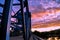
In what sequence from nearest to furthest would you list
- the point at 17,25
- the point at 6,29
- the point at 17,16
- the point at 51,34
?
the point at 6,29 → the point at 17,16 → the point at 17,25 → the point at 51,34

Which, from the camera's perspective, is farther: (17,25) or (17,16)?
(17,25)

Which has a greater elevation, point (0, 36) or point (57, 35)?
point (0, 36)

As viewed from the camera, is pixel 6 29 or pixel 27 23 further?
pixel 27 23

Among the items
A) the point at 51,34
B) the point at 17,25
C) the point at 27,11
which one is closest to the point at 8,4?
the point at 27,11

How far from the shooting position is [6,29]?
3.67 feet

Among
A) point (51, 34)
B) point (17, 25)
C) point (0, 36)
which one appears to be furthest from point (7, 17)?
point (51, 34)

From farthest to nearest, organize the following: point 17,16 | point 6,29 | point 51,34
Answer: point 51,34
point 17,16
point 6,29

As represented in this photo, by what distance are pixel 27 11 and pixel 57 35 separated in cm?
849

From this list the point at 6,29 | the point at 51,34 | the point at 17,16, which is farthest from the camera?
the point at 51,34

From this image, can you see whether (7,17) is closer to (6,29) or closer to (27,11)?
(6,29)

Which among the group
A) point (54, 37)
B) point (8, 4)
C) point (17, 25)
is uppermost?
point (8, 4)

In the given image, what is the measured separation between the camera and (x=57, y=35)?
1385 centimetres

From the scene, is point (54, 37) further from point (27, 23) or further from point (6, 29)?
point (6, 29)

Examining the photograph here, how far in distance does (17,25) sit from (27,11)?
1.28 meters
